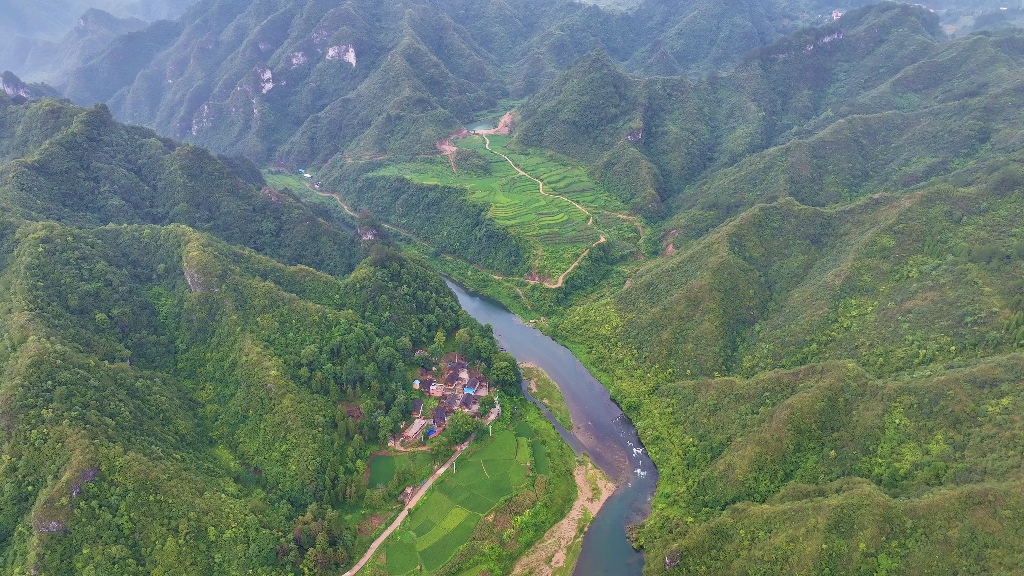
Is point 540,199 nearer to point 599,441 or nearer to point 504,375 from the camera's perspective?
point 504,375

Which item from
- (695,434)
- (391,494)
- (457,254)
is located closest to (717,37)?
(457,254)

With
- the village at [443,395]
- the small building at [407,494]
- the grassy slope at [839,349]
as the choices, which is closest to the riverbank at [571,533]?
the grassy slope at [839,349]

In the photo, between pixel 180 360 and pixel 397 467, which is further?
pixel 180 360

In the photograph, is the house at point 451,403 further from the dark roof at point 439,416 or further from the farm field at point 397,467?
the farm field at point 397,467

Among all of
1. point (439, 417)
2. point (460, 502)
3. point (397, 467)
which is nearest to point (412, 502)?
point (397, 467)

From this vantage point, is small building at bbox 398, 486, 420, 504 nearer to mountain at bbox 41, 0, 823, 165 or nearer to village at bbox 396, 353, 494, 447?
village at bbox 396, 353, 494, 447
